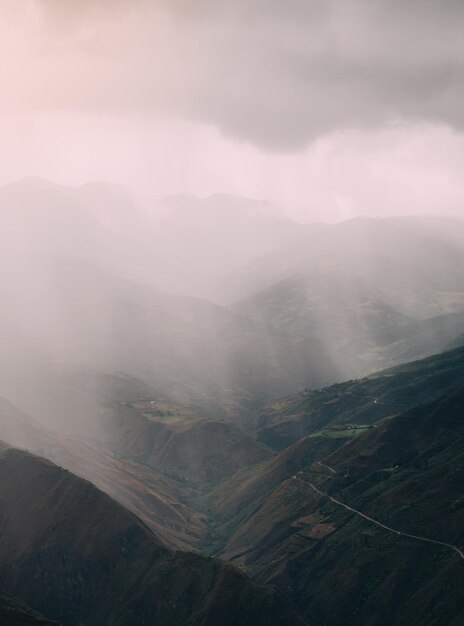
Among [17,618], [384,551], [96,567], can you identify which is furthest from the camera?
[96,567]

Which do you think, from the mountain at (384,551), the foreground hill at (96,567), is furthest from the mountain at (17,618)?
the mountain at (384,551)

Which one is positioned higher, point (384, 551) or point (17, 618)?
point (17, 618)

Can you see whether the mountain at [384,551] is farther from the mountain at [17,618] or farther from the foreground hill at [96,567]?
the mountain at [17,618]

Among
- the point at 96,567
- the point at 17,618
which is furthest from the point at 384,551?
the point at 17,618

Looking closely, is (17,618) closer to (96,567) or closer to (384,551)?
(96,567)

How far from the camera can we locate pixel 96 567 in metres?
164

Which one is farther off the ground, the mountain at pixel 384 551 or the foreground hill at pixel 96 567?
the foreground hill at pixel 96 567

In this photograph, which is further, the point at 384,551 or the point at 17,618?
the point at 384,551

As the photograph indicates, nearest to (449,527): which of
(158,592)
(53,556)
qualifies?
(158,592)

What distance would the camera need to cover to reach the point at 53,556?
540 ft

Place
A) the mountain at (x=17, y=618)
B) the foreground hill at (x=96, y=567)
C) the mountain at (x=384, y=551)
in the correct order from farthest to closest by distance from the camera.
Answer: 1. the foreground hill at (x=96, y=567)
2. the mountain at (x=384, y=551)
3. the mountain at (x=17, y=618)

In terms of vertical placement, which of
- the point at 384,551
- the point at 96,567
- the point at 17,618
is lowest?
the point at 384,551

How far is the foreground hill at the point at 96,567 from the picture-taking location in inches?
5679

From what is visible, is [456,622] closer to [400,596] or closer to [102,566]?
[400,596]
